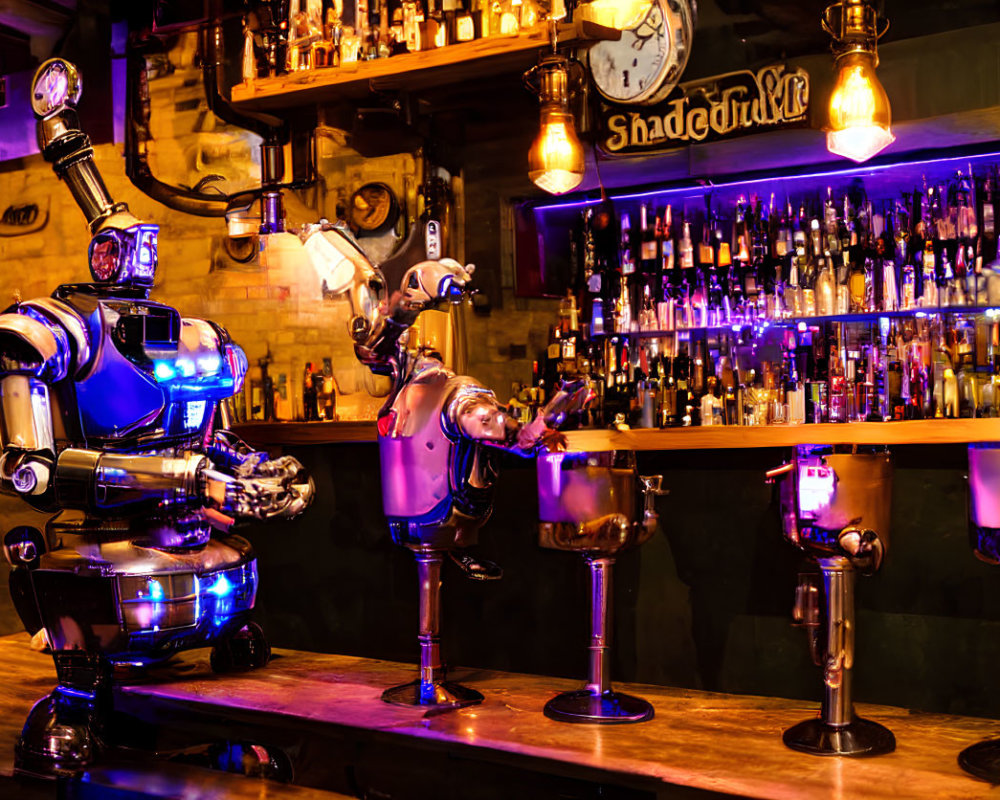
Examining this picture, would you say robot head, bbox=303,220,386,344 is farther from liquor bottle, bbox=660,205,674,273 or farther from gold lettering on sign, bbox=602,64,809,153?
liquor bottle, bbox=660,205,674,273

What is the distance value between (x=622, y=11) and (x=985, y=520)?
2.47 meters

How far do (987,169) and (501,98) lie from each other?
212cm

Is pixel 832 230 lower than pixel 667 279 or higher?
higher

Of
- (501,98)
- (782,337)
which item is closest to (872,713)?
(782,337)

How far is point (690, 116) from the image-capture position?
163 inches

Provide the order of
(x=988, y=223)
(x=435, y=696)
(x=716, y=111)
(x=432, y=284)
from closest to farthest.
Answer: (x=432, y=284), (x=435, y=696), (x=716, y=111), (x=988, y=223)

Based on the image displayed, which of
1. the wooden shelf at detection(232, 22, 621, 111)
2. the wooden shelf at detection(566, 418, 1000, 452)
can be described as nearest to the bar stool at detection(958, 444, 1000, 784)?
the wooden shelf at detection(566, 418, 1000, 452)

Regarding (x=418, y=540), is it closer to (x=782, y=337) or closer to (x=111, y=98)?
(x=782, y=337)

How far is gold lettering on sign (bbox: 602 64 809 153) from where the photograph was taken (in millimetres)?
3988

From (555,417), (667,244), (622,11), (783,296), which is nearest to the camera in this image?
(555,417)

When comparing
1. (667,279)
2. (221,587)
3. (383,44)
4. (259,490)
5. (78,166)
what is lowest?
(221,587)

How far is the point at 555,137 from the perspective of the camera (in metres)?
3.55

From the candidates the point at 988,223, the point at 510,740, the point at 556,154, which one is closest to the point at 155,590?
the point at 510,740

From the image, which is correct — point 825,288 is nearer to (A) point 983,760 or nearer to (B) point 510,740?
(A) point 983,760
